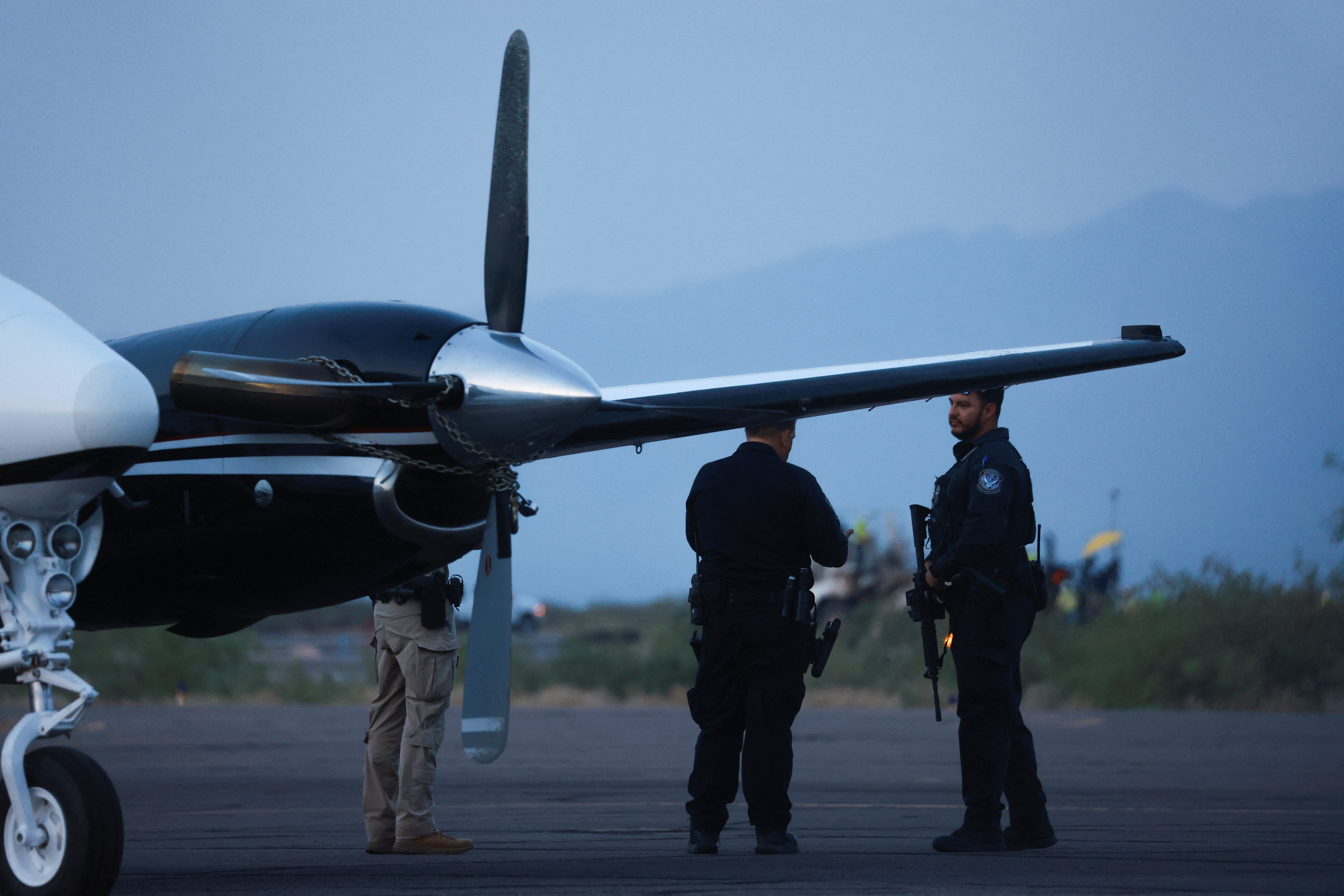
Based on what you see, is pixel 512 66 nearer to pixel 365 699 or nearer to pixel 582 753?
pixel 582 753

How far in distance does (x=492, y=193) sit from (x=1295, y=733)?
12522mm

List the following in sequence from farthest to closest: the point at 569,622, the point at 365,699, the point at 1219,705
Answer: the point at 569,622 < the point at 365,699 < the point at 1219,705

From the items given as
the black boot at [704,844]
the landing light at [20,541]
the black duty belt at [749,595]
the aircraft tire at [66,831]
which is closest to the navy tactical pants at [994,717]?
the black duty belt at [749,595]

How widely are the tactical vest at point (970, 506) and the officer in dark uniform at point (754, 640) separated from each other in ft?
1.97

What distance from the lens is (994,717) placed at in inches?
284

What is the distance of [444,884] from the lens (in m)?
Result: 6.14

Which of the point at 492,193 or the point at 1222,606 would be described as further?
the point at 1222,606

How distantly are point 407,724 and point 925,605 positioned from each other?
9.65ft

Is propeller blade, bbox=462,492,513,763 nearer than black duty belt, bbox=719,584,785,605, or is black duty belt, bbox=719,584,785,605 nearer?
propeller blade, bbox=462,492,513,763

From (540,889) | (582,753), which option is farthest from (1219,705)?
(540,889)

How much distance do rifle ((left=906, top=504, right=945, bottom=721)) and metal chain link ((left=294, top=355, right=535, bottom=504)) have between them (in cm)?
241

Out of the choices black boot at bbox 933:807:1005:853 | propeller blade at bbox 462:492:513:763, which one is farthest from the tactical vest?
propeller blade at bbox 462:492:513:763

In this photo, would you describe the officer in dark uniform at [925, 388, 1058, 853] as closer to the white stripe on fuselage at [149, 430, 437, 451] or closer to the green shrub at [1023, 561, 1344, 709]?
the white stripe on fuselage at [149, 430, 437, 451]

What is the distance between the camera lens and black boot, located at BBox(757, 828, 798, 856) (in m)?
7.11
